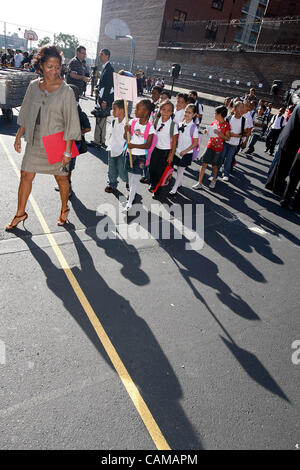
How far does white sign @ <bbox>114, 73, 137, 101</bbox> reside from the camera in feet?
15.3

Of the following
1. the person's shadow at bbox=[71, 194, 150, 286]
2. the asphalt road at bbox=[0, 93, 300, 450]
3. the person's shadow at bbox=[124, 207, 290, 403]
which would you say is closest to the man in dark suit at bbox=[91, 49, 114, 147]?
the person's shadow at bbox=[71, 194, 150, 286]

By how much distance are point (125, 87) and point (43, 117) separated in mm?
1709

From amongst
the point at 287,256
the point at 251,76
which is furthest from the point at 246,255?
the point at 251,76

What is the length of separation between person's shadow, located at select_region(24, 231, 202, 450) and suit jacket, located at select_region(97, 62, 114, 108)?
545cm

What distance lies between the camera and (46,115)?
3604 millimetres

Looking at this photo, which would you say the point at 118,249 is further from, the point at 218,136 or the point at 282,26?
the point at 282,26

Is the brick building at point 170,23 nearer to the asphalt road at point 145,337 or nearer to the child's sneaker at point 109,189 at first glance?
the child's sneaker at point 109,189

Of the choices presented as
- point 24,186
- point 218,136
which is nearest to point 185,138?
point 218,136

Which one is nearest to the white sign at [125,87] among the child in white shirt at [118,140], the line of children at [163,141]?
the child in white shirt at [118,140]

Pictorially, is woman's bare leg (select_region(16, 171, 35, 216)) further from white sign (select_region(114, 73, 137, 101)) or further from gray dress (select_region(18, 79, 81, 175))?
white sign (select_region(114, 73, 137, 101))

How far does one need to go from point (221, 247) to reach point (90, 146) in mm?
5733

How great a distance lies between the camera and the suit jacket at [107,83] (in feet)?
24.5

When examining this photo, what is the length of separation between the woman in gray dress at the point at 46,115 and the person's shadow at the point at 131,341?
106 cm
